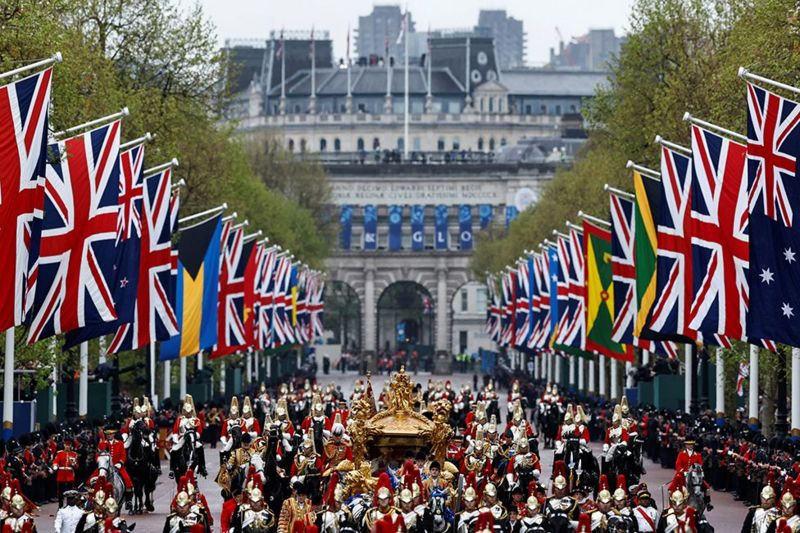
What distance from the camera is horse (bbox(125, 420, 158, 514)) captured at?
53.4 meters

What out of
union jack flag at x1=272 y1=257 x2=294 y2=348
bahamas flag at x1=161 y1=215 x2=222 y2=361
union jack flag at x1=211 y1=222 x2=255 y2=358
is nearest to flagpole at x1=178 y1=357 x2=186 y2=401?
union jack flag at x1=211 y1=222 x2=255 y2=358

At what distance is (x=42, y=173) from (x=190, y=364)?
2008 inches

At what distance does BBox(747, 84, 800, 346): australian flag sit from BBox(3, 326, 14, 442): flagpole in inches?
681

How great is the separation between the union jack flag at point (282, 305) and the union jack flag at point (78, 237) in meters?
51.9

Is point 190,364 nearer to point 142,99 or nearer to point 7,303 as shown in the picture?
point 142,99

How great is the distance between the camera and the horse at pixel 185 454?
56062 millimetres

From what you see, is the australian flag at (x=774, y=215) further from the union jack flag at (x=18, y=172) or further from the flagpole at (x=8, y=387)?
the flagpole at (x=8, y=387)

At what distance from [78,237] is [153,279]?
40.1ft

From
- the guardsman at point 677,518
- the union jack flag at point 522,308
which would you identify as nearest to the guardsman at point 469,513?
the guardsman at point 677,518

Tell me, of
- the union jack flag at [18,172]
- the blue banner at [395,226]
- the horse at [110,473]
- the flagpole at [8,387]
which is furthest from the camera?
the blue banner at [395,226]

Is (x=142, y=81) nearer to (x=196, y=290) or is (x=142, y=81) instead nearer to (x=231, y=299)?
(x=231, y=299)

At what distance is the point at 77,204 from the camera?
52.9 meters

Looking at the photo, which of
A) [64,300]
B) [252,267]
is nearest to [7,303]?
[64,300]

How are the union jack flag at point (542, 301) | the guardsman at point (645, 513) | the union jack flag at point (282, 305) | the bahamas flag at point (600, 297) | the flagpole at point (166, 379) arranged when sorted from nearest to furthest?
the guardsman at point (645, 513)
the bahamas flag at point (600, 297)
the flagpole at point (166, 379)
the union jack flag at point (542, 301)
the union jack flag at point (282, 305)
